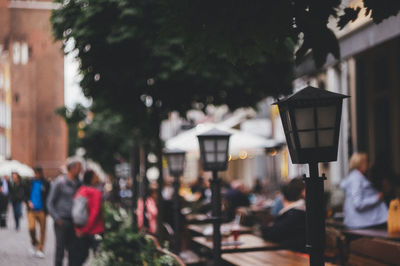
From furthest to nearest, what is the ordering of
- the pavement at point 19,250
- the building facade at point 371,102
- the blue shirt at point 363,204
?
the building facade at point 371,102
the pavement at point 19,250
the blue shirt at point 363,204

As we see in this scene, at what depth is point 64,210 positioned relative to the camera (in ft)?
30.8

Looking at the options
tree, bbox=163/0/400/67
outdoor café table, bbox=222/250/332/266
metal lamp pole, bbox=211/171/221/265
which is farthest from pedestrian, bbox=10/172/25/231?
tree, bbox=163/0/400/67

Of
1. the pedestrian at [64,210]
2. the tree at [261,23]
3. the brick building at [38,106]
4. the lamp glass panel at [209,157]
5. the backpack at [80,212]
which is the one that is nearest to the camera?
the tree at [261,23]

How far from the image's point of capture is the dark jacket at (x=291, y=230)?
682cm

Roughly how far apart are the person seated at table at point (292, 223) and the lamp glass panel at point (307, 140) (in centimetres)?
325

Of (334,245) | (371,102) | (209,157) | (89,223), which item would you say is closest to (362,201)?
(334,245)

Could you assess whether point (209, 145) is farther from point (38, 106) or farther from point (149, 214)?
point (38, 106)

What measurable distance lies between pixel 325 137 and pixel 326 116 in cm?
13

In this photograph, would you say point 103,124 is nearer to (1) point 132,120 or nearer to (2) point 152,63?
(1) point 132,120

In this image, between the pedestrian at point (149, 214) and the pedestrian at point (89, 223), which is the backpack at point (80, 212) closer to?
the pedestrian at point (89, 223)

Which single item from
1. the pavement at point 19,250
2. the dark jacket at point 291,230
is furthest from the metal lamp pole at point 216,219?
the pavement at point 19,250

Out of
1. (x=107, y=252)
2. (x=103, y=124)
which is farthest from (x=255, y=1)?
(x=103, y=124)

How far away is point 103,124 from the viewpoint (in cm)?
2970

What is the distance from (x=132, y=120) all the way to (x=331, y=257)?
17.0 ft
